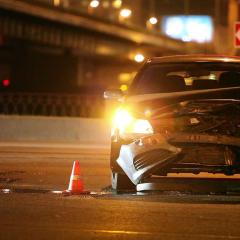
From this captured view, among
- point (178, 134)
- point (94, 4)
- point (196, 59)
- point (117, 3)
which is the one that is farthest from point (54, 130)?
point (117, 3)

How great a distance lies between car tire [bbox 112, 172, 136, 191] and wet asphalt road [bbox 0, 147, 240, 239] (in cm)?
17

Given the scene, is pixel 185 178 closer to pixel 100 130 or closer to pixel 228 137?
pixel 228 137

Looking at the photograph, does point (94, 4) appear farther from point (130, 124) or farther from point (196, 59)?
point (130, 124)

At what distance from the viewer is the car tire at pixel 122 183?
31.9 feet

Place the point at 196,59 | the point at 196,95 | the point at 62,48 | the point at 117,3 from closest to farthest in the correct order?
the point at 196,95 → the point at 196,59 → the point at 62,48 → the point at 117,3

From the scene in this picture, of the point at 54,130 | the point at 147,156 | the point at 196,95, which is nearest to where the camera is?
the point at 147,156

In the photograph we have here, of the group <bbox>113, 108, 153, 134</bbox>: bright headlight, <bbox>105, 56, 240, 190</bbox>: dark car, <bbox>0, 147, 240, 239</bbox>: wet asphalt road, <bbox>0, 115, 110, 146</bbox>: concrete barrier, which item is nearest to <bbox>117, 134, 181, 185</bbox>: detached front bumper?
<bbox>105, 56, 240, 190</bbox>: dark car

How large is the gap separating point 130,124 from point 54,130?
11838 millimetres

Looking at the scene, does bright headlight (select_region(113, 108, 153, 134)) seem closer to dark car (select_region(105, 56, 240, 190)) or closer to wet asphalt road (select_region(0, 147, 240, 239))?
dark car (select_region(105, 56, 240, 190))

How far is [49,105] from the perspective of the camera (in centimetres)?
2562

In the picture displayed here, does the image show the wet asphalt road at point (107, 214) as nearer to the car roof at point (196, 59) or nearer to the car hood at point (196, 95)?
the car hood at point (196, 95)

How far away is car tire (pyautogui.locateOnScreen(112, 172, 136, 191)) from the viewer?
9.73 metres

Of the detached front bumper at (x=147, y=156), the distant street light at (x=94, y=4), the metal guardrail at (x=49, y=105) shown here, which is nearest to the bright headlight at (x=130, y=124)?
the detached front bumper at (x=147, y=156)

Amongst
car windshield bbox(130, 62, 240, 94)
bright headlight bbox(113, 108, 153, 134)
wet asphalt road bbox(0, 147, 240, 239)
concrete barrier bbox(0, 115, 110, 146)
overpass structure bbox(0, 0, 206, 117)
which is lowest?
wet asphalt road bbox(0, 147, 240, 239)
